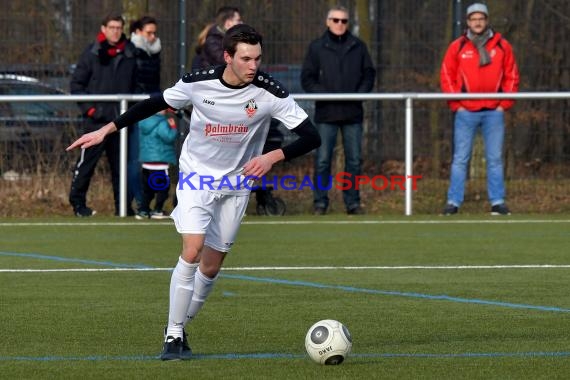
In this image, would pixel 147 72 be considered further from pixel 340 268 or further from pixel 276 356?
pixel 276 356

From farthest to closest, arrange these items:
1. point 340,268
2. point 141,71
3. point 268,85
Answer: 1. point 141,71
2. point 340,268
3. point 268,85

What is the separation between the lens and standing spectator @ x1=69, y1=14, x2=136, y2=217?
16.0 meters

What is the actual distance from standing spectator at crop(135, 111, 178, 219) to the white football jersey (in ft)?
28.2

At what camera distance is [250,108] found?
7.42 meters

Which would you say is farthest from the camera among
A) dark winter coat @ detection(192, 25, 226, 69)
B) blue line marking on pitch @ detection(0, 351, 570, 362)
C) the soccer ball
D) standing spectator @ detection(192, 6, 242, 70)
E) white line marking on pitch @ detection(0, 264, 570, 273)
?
dark winter coat @ detection(192, 25, 226, 69)

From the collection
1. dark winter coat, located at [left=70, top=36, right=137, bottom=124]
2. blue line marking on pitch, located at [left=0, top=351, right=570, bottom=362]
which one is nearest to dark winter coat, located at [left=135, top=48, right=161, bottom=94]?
dark winter coat, located at [left=70, top=36, right=137, bottom=124]

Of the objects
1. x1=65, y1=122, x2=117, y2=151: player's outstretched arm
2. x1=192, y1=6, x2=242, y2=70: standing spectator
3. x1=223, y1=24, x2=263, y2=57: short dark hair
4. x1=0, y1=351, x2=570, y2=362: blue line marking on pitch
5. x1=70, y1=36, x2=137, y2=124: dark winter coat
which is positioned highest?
x1=192, y1=6, x2=242, y2=70: standing spectator

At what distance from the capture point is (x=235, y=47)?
7254 millimetres

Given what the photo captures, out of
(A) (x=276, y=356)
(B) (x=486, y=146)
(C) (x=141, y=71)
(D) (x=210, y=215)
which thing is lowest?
(A) (x=276, y=356)

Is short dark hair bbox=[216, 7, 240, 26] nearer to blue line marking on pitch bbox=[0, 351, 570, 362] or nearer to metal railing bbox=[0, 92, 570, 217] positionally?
metal railing bbox=[0, 92, 570, 217]

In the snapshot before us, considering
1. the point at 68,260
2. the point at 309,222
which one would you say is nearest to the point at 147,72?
the point at 309,222

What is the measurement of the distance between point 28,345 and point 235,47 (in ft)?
6.41

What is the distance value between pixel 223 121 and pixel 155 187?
880cm

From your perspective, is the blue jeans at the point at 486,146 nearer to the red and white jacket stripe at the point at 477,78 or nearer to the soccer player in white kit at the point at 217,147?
the red and white jacket stripe at the point at 477,78
